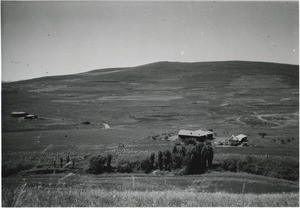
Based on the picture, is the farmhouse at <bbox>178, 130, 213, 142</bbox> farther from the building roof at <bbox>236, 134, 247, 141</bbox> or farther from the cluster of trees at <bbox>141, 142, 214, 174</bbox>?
the building roof at <bbox>236, 134, 247, 141</bbox>

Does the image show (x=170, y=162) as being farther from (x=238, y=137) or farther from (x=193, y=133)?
(x=238, y=137)

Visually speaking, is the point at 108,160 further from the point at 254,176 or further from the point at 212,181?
the point at 254,176

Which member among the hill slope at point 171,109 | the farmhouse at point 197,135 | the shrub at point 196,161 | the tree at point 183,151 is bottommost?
the shrub at point 196,161

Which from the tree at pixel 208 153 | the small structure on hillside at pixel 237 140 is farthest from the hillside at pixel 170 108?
the tree at pixel 208 153

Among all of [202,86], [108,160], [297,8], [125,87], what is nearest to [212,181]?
[108,160]

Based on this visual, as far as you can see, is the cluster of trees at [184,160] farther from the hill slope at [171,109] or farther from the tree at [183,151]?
the hill slope at [171,109]

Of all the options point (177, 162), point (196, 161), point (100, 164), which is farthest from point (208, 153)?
point (100, 164)
